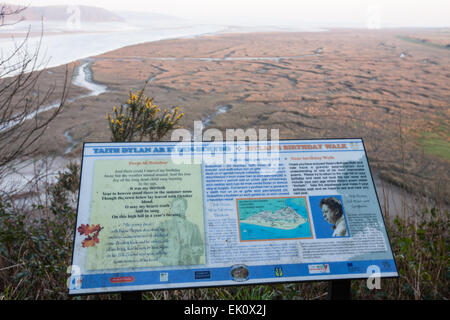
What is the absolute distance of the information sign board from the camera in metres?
1.88

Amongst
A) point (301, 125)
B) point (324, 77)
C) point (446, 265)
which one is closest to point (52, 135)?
point (301, 125)

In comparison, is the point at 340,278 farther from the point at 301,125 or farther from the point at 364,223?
the point at 301,125

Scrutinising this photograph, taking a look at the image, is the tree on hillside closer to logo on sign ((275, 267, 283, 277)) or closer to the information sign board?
the information sign board

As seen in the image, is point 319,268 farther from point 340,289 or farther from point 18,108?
point 18,108

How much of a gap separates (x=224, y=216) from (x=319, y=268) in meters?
0.63

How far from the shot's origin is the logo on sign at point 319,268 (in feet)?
6.40

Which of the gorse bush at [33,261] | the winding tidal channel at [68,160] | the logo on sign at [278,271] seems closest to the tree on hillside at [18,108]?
the winding tidal channel at [68,160]

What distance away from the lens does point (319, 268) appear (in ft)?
6.43

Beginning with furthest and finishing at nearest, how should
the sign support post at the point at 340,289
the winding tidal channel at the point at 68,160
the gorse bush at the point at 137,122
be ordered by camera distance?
the gorse bush at the point at 137,122
the winding tidal channel at the point at 68,160
the sign support post at the point at 340,289

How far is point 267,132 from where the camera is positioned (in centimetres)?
908

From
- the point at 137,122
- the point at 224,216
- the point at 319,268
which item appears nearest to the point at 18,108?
the point at 137,122

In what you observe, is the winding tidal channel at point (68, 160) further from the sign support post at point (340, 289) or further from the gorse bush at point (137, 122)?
the sign support post at point (340, 289)

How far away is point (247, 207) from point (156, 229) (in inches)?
22.3

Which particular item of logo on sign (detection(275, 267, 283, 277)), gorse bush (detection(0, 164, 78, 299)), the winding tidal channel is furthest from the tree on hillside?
logo on sign (detection(275, 267, 283, 277))
